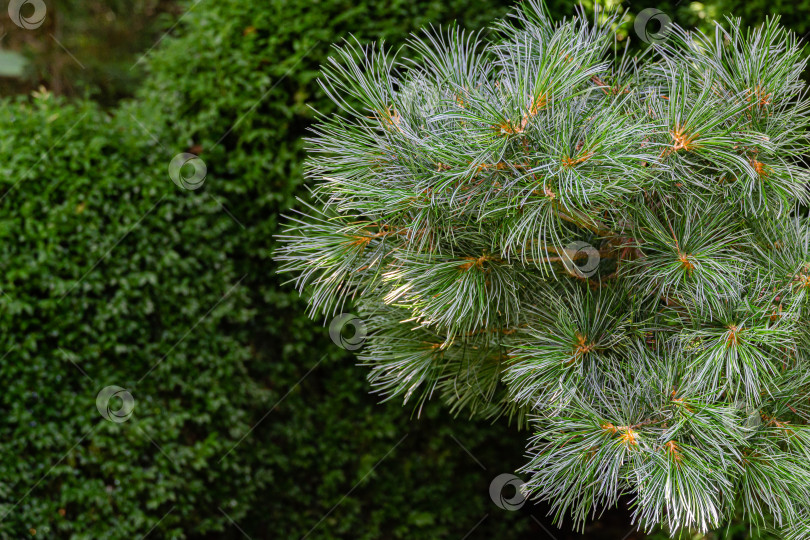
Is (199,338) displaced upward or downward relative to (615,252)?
upward

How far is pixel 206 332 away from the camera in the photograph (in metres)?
2.49

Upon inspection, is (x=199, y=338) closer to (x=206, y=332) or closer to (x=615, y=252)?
(x=206, y=332)

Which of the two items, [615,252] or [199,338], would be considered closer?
[615,252]

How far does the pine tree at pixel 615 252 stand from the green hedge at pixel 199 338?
3.62ft

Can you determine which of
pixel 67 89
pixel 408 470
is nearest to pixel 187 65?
pixel 408 470

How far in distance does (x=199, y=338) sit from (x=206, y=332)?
0.04m

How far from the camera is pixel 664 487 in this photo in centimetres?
110

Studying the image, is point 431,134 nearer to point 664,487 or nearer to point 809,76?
point 664,487

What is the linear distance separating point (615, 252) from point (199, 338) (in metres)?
1.60

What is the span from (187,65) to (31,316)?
1131 mm

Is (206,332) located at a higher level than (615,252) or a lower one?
higher

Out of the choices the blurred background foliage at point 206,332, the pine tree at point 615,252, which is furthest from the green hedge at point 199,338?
the pine tree at point 615,252

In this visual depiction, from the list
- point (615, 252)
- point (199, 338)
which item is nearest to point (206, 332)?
point (199, 338)

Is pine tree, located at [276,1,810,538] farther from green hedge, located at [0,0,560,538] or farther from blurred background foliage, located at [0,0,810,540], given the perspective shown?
green hedge, located at [0,0,560,538]
